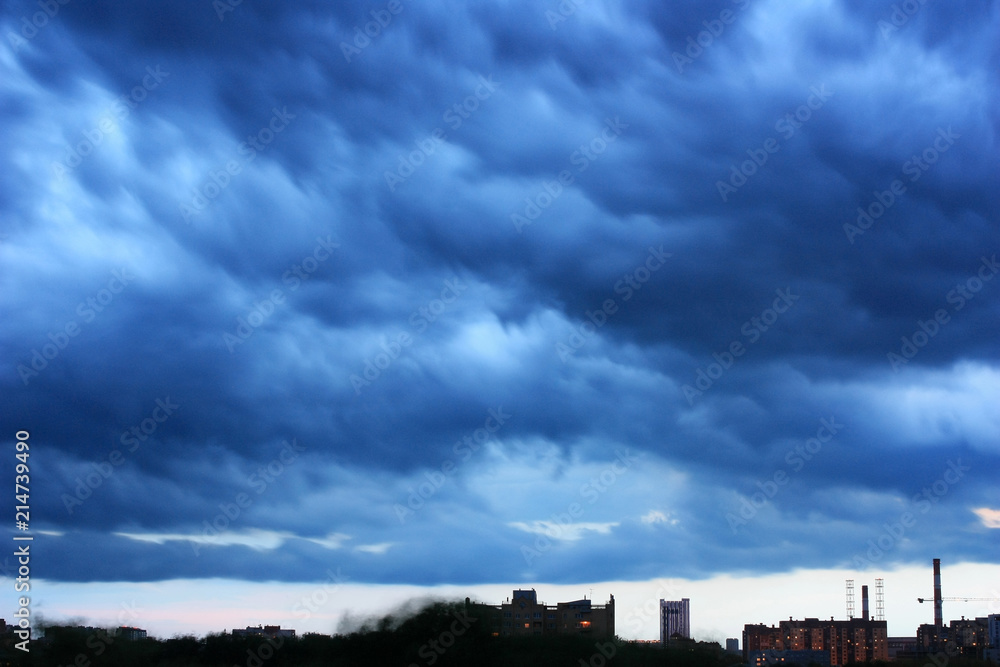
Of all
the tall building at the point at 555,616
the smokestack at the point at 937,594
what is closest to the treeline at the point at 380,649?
the tall building at the point at 555,616

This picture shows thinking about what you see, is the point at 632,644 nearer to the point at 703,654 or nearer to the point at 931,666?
the point at 703,654

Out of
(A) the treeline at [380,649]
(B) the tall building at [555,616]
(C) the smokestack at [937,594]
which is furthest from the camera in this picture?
(C) the smokestack at [937,594]

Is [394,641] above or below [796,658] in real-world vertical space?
above

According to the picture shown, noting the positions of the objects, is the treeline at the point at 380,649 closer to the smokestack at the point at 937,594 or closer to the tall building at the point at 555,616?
the tall building at the point at 555,616

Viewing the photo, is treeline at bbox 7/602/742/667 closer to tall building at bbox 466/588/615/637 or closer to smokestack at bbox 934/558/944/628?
tall building at bbox 466/588/615/637

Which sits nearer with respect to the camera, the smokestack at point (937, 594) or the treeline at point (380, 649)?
the treeline at point (380, 649)

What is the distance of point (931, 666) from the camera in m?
84.3

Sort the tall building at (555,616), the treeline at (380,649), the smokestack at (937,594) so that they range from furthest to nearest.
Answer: the smokestack at (937,594) < the tall building at (555,616) < the treeline at (380,649)

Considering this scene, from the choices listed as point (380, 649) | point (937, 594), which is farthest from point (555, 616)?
point (937, 594)

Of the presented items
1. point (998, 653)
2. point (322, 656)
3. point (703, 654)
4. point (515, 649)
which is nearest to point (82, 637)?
point (322, 656)

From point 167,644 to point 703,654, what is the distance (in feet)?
150

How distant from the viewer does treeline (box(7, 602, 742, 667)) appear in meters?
52.8

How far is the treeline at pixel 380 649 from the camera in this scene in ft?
173

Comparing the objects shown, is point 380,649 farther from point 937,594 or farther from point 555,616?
point 937,594
